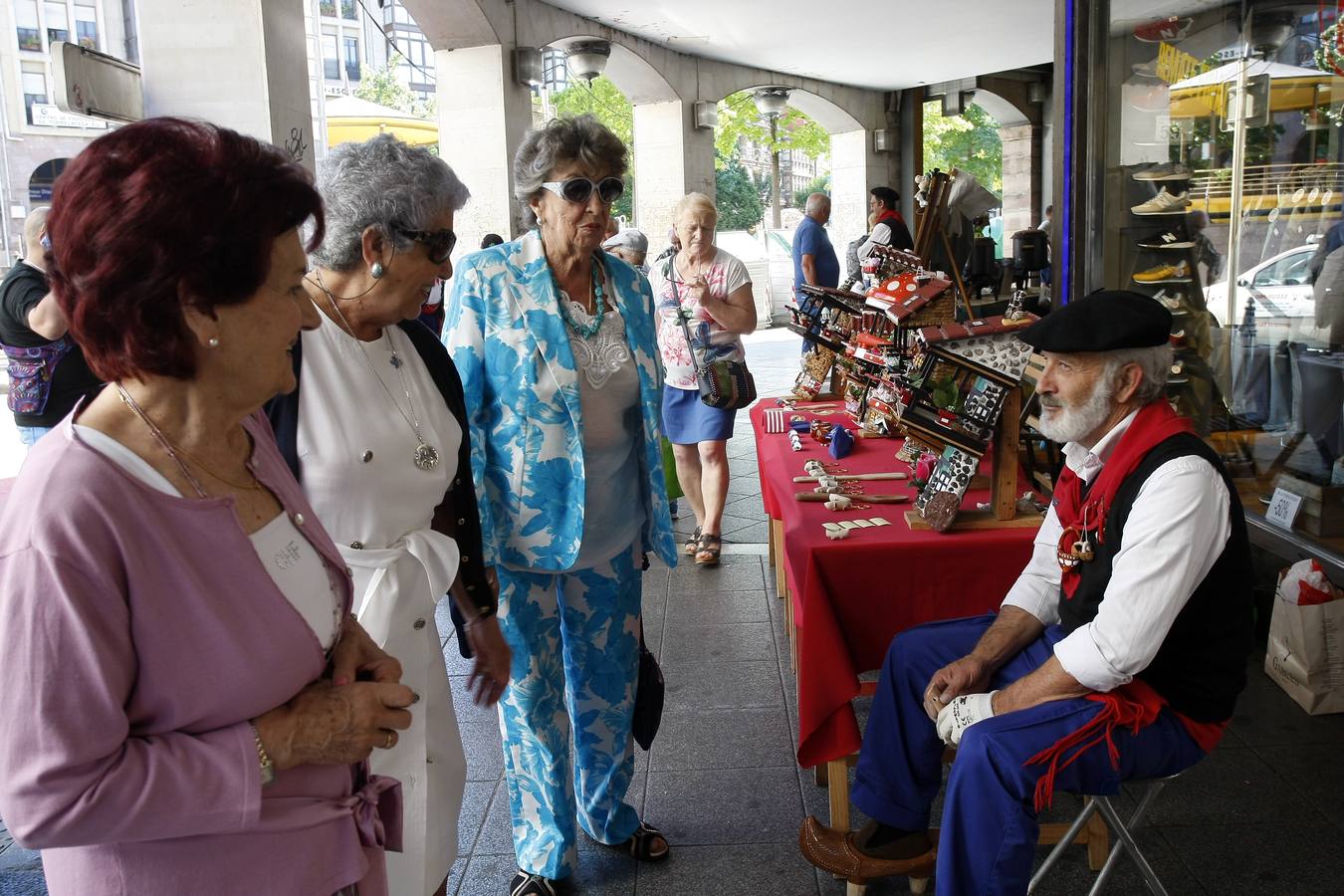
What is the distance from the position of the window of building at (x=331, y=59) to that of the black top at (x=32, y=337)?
54.8 metres

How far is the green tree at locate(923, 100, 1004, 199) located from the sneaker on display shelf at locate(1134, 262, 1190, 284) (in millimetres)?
21650

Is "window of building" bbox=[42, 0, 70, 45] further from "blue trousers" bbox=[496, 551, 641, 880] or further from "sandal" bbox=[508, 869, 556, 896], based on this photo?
"sandal" bbox=[508, 869, 556, 896]

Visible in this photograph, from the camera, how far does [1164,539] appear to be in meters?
A: 2.03

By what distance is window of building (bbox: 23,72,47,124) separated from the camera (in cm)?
3399

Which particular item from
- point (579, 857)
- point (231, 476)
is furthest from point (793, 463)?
point (231, 476)

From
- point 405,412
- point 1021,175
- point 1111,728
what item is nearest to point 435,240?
point 405,412

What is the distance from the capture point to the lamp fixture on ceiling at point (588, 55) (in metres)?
10.1

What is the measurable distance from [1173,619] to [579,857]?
1620 millimetres

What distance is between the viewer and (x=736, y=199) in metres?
34.8

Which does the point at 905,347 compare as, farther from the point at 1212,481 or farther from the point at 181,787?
the point at 181,787

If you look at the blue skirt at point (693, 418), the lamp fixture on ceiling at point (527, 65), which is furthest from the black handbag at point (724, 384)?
the lamp fixture on ceiling at point (527, 65)

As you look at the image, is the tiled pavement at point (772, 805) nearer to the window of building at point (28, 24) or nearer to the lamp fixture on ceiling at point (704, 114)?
the lamp fixture on ceiling at point (704, 114)

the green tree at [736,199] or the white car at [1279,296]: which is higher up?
the green tree at [736,199]

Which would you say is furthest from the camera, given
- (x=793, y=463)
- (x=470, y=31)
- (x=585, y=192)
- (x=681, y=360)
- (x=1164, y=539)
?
(x=470, y=31)
